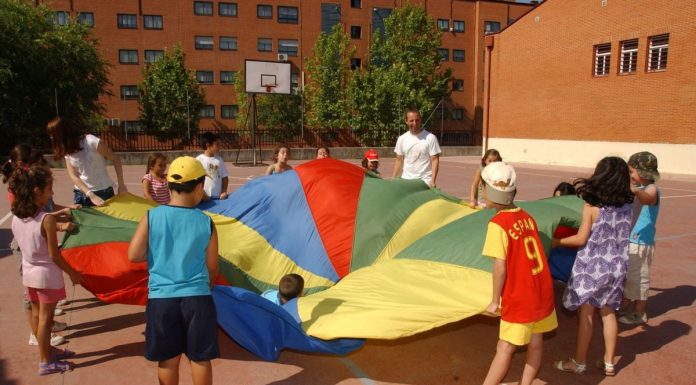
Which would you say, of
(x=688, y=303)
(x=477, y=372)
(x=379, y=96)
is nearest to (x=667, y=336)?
(x=688, y=303)

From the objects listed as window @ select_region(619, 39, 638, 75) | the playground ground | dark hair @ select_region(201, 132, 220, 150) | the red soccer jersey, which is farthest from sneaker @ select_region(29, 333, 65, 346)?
window @ select_region(619, 39, 638, 75)

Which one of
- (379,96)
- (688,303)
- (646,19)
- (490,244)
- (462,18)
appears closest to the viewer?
(490,244)

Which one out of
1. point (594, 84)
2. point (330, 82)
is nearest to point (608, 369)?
point (594, 84)

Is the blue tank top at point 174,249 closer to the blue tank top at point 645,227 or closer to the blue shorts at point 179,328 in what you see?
the blue shorts at point 179,328

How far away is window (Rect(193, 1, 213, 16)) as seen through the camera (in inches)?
1721

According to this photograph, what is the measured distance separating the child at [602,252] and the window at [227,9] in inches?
1768

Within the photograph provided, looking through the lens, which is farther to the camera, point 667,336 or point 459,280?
point 667,336

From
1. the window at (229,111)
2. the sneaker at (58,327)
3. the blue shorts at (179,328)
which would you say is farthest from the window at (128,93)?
the blue shorts at (179,328)

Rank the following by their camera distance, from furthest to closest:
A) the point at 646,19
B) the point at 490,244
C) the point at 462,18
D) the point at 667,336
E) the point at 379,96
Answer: the point at 462,18 < the point at 379,96 < the point at 646,19 < the point at 667,336 < the point at 490,244

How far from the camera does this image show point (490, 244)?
317cm

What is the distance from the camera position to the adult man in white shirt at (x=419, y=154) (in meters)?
7.02

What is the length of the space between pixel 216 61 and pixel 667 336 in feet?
145

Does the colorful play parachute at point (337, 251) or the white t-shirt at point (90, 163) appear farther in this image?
the white t-shirt at point (90, 163)

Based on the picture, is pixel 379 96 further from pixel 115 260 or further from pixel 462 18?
pixel 115 260
